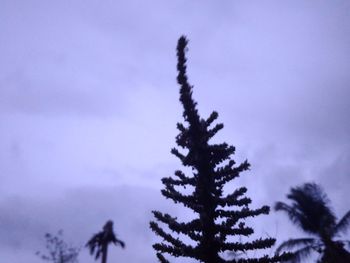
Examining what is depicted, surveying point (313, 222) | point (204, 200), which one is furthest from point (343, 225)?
point (204, 200)

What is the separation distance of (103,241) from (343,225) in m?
17.4

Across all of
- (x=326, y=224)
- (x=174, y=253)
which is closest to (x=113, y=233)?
(x=326, y=224)

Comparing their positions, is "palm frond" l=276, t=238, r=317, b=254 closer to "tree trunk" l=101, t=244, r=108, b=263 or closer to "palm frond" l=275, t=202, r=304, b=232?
"palm frond" l=275, t=202, r=304, b=232

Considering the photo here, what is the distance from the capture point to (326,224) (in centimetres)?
1925

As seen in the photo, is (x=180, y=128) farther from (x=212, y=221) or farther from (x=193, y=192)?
(x=212, y=221)

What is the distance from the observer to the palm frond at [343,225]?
18.9 metres

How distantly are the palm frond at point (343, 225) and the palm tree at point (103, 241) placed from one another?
15843 mm

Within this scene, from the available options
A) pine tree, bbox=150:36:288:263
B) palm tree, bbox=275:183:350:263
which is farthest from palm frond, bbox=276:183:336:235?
pine tree, bbox=150:36:288:263

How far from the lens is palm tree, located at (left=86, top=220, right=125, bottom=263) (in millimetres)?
24859

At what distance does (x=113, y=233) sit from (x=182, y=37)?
754 inches

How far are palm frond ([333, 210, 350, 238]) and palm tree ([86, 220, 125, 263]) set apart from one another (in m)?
15.8

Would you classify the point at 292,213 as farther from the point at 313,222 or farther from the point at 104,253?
the point at 104,253

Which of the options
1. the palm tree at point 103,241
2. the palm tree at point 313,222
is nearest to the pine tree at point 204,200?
the palm tree at point 313,222

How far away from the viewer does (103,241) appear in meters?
25.3
